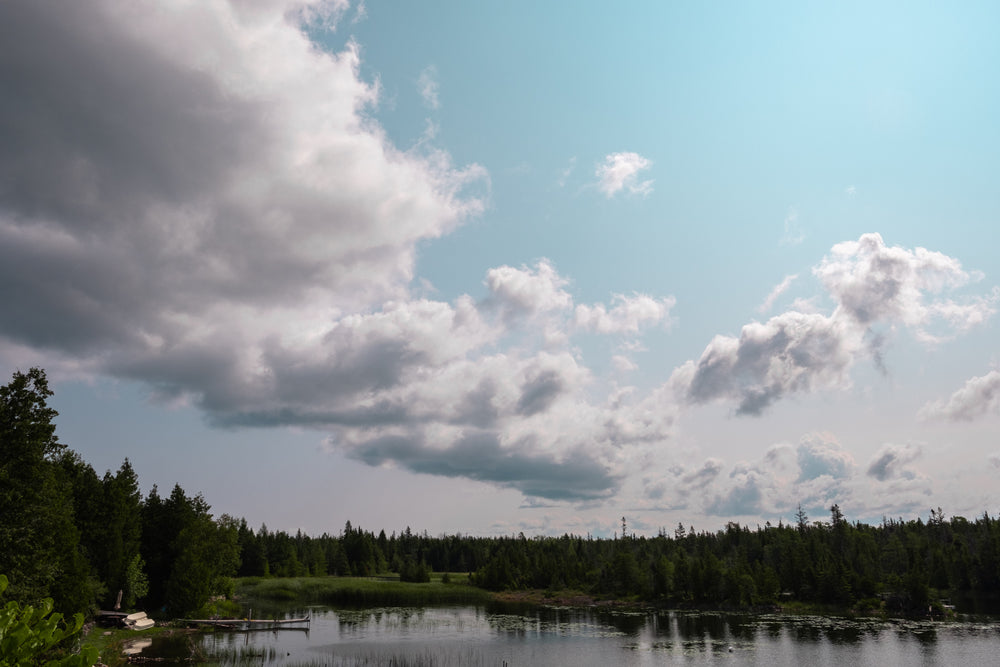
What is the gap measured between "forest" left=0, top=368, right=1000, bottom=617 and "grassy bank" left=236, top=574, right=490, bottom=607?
1548cm

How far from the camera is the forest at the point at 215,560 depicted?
42.1m

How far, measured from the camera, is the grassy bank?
127m

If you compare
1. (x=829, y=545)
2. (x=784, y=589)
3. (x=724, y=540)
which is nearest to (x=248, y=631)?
(x=784, y=589)

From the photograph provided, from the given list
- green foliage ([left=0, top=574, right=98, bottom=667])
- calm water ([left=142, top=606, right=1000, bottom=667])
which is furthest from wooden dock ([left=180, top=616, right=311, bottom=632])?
green foliage ([left=0, top=574, right=98, bottom=667])

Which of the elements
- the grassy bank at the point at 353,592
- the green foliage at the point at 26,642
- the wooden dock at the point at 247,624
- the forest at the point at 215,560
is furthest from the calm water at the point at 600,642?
the green foliage at the point at 26,642

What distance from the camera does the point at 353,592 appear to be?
13962 centimetres

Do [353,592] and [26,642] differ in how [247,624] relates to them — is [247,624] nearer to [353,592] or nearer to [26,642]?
[353,592]

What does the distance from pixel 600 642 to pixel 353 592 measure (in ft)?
279

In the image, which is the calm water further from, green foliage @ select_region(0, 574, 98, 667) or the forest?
green foliage @ select_region(0, 574, 98, 667)

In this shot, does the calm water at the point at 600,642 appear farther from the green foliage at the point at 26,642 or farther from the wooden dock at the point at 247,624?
the green foliage at the point at 26,642

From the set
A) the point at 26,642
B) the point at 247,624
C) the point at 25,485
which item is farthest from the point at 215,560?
the point at 26,642

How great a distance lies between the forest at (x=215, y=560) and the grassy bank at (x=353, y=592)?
15480mm

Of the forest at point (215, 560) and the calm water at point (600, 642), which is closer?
the forest at point (215, 560)

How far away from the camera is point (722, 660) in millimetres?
60000
